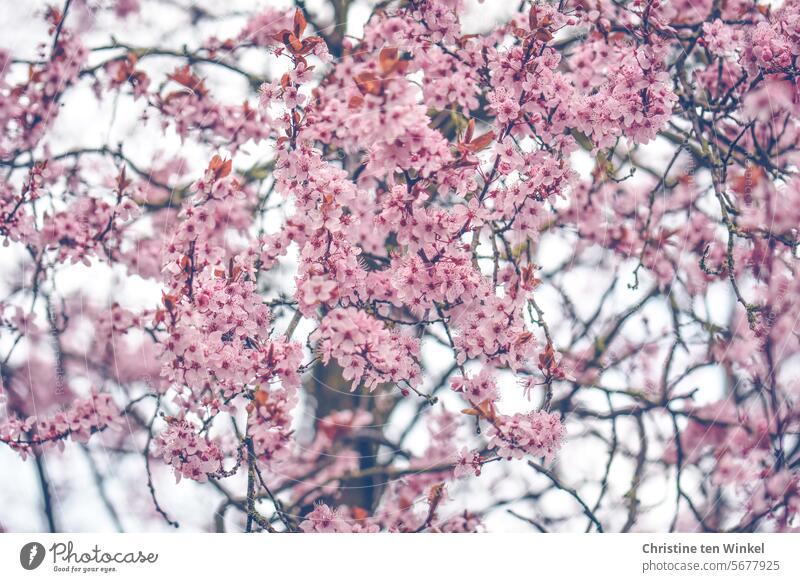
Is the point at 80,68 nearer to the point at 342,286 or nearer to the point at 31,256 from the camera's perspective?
the point at 31,256

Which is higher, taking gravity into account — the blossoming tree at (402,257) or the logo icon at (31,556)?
the blossoming tree at (402,257)

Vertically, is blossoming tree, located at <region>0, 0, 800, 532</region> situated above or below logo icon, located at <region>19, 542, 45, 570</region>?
above

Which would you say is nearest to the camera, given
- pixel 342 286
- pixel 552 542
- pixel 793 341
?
pixel 342 286

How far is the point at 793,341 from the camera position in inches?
87.6

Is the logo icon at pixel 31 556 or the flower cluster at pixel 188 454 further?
the logo icon at pixel 31 556

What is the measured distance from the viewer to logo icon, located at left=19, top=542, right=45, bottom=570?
1.70 metres

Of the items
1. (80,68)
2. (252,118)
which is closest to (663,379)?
(252,118)

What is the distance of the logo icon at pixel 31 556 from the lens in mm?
1703

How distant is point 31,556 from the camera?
1.71m

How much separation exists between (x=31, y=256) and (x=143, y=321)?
17.9 inches

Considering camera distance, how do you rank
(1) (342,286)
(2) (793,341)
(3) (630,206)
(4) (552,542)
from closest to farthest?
(1) (342,286) < (4) (552,542) < (2) (793,341) < (3) (630,206)

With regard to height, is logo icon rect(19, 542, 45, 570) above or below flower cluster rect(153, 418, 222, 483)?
below

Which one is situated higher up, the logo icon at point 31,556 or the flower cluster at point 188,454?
the flower cluster at point 188,454

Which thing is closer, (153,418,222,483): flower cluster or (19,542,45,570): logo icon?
(153,418,222,483): flower cluster
